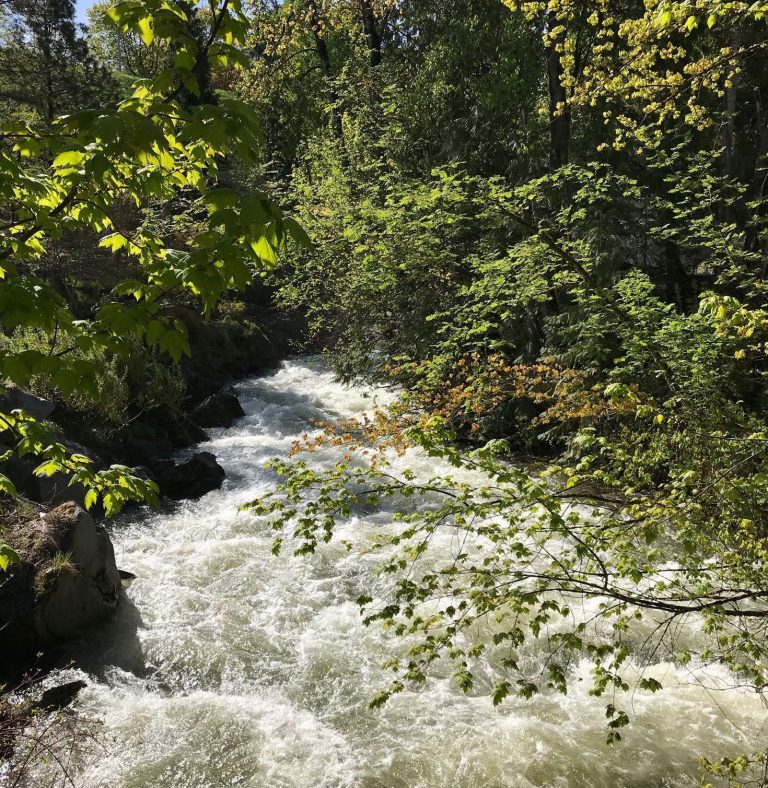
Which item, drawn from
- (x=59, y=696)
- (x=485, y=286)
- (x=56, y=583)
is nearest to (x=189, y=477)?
(x=56, y=583)

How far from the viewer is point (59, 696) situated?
196 inches

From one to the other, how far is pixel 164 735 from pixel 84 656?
1.35 m

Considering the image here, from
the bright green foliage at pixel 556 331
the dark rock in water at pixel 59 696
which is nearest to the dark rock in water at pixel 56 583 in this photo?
the dark rock in water at pixel 59 696

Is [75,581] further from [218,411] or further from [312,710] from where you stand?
[218,411]

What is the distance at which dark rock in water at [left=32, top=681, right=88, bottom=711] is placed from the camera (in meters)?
4.83

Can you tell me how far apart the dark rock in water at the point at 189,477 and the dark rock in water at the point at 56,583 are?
9.81 ft

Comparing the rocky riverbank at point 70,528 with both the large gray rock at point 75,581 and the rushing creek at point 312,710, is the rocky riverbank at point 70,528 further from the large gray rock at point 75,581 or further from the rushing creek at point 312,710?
the rushing creek at point 312,710

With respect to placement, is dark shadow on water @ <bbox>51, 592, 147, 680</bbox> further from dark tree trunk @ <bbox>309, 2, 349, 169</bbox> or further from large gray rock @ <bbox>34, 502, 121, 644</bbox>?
dark tree trunk @ <bbox>309, 2, 349, 169</bbox>

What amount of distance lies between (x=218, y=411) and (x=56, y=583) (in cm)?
763

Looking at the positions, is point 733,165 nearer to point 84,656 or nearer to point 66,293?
point 84,656

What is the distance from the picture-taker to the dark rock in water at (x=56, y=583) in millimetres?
5266

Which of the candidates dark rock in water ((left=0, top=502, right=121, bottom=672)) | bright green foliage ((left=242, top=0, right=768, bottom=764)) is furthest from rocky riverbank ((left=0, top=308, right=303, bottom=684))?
bright green foliage ((left=242, top=0, right=768, bottom=764))

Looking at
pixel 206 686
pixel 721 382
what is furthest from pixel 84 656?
pixel 721 382

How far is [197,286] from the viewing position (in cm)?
211
